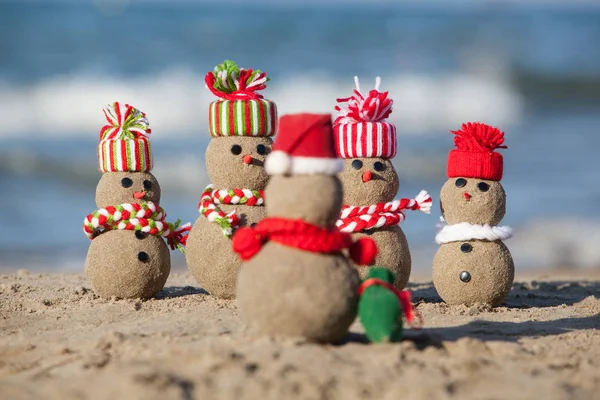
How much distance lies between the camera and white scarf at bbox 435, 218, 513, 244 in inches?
256

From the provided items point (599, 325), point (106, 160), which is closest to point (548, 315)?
point (599, 325)

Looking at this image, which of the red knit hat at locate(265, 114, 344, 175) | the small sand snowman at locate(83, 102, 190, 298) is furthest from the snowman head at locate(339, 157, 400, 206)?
the red knit hat at locate(265, 114, 344, 175)

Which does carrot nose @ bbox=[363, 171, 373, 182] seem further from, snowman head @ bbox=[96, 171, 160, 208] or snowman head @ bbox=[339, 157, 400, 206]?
snowman head @ bbox=[96, 171, 160, 208]

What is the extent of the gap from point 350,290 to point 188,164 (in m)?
12.3

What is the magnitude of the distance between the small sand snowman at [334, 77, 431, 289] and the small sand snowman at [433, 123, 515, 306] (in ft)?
0.95

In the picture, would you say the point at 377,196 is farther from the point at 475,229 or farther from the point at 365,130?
the point at 475,229

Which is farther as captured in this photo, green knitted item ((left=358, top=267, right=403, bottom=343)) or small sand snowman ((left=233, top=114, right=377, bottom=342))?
green knitted item ((left=358, top=267, right=403, bottom=343))

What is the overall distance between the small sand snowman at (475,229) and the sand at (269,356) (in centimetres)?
19

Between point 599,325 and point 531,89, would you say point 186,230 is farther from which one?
point 531,89

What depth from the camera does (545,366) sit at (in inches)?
176

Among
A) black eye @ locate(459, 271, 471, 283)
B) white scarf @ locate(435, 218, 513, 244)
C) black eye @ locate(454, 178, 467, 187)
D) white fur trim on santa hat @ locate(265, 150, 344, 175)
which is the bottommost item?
black eye @ locate(459, 271, 471, 283)

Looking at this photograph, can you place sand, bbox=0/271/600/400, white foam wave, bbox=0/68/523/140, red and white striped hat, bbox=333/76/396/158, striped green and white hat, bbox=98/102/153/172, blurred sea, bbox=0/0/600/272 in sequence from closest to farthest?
sand, bbox=0/271/600/400 < red and white striped hat, bbox=333/76/396/158 < striped green and white hat, bbox=98/102/153/172 < blurred sea, bbox=0/0/600/272 < white foam wave, bbox=0/68/523/140

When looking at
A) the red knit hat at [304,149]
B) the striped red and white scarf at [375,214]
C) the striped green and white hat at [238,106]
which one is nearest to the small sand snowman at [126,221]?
the striped green and white hat at [238,106]

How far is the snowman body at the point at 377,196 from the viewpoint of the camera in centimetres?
652
